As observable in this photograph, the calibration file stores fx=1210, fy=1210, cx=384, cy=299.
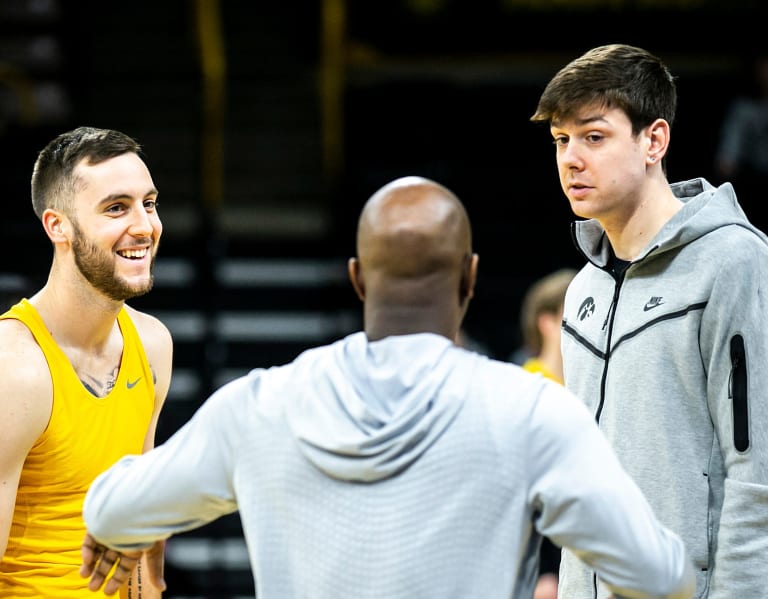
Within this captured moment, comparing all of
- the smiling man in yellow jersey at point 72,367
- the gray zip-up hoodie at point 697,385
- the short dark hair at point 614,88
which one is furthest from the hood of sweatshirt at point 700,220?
the smiling man in yellow jersey at point 72,367

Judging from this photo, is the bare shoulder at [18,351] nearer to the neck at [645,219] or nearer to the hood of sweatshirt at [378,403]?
the hood of sweatshirt at [378,403]

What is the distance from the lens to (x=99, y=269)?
327 cm

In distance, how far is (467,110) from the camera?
31.9ft

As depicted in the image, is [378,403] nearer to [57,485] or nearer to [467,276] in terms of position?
[467,276]

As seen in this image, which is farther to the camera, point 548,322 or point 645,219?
point 548,322

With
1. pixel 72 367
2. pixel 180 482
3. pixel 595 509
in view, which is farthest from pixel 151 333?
pixel 595 509

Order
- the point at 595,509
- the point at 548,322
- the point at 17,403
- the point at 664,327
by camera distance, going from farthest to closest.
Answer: the point at 548,322, the point at 17,403, the point at 664,327, the point at 595,509

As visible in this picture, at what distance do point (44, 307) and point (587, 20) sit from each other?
7250 millimetres

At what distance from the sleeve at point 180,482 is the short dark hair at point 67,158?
1.24 m

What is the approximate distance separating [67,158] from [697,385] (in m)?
1.77

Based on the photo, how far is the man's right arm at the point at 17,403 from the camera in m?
3.03

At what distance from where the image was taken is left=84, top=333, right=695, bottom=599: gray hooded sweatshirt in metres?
2.11

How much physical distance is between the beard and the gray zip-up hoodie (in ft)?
4.08

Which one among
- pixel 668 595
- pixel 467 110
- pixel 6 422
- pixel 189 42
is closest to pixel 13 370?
pixel 6 422
